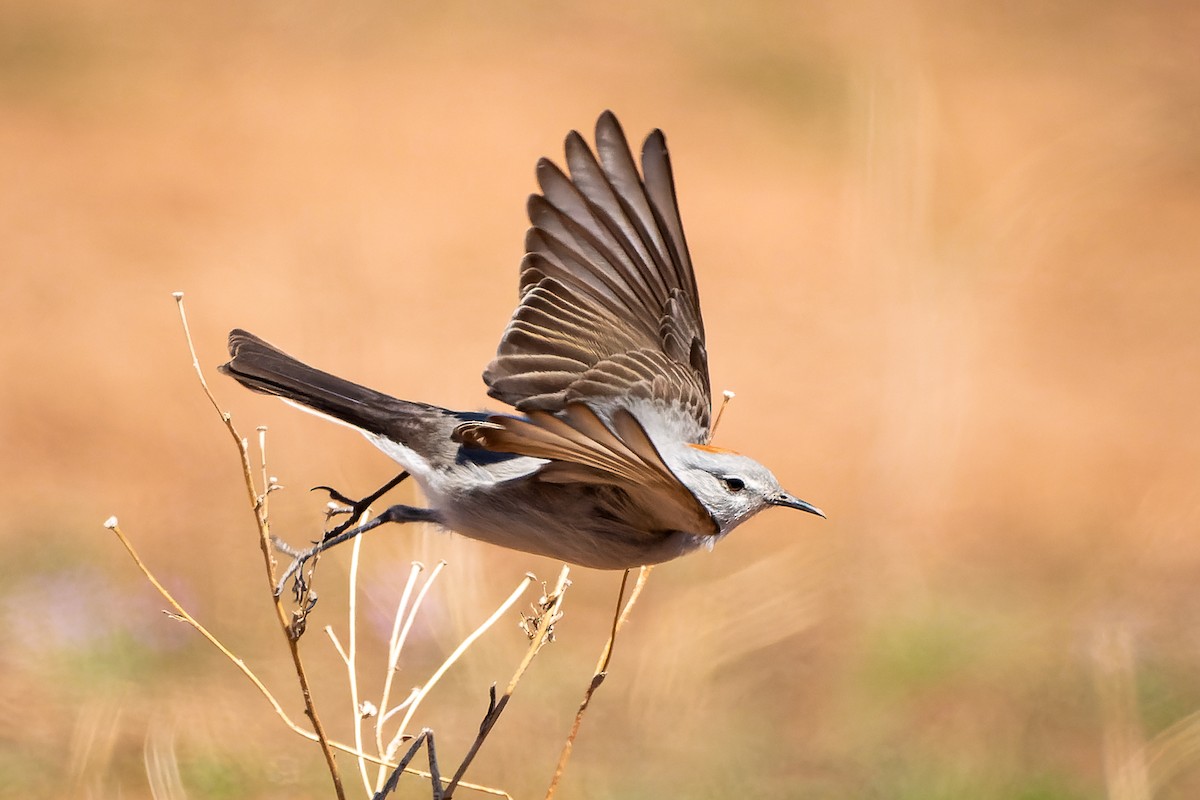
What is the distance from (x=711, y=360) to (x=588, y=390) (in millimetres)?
6721

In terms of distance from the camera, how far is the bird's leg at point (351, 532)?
9.58ft

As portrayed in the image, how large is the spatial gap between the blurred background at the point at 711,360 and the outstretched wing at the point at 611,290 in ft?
2.82

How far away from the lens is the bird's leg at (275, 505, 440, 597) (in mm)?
2920

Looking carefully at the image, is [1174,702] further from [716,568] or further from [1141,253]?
[1141,253]

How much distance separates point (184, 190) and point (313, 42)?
3.87 meters

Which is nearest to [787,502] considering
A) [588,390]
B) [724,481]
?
[724,481]

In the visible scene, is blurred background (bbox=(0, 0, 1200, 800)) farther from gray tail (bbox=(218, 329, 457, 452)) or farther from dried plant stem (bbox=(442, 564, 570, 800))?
dried plant stem (bbox=(442, 564, 570, 800))

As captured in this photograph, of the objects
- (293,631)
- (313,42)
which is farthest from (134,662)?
(313,42)

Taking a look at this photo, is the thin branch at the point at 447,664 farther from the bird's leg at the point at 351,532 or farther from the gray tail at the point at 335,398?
the gray tail at the point at 335,398

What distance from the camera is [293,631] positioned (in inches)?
97.0

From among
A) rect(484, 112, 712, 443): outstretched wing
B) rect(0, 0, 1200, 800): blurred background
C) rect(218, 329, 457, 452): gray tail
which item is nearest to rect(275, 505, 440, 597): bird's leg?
rect(218, 329, 457, 452): gray tail

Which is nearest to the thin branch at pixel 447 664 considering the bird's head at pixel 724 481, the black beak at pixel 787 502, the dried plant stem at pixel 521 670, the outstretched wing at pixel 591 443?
the dried plant stem at pixel 521 670

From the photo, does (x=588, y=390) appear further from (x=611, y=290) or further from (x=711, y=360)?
(x=711, y=360)

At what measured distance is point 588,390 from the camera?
337cm
